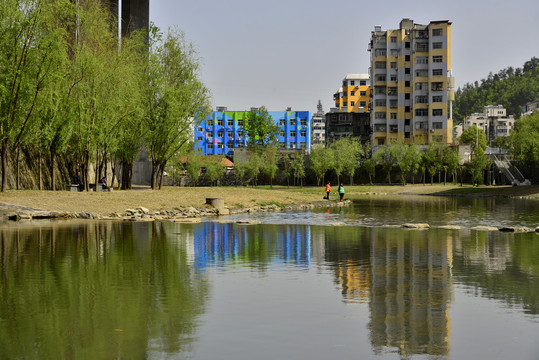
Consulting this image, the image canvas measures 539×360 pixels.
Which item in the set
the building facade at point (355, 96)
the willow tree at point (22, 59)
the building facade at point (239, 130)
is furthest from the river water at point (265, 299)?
the building facade at point (355, 96)

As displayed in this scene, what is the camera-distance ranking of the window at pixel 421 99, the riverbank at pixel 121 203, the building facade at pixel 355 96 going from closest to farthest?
the riverbank at pixel 121 203
the window at pixel 421 99
the building facade at pixel 355 96

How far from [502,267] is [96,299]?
1032 centimetres

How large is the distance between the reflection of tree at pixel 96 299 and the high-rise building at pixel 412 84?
105625mm

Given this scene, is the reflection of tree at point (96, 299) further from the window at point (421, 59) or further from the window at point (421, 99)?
the window at point (421, 59)

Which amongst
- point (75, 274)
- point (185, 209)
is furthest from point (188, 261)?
point (185, 209)

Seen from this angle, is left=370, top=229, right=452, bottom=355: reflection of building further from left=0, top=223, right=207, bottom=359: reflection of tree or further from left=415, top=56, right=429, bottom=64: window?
left=415, top=56, right=429, bottom=64: window

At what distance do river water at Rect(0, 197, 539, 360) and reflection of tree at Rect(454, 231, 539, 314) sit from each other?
0.04 m

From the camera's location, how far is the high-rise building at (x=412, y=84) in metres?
120

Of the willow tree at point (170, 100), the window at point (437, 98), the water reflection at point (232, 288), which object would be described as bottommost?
the water reflection at point (232, 288)

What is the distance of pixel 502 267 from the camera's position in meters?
15.6

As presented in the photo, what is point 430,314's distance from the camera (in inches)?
400

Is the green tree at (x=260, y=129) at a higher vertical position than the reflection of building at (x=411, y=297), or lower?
higher

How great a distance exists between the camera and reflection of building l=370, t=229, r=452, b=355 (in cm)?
859

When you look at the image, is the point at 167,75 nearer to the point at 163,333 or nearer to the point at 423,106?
the point at 163,333
